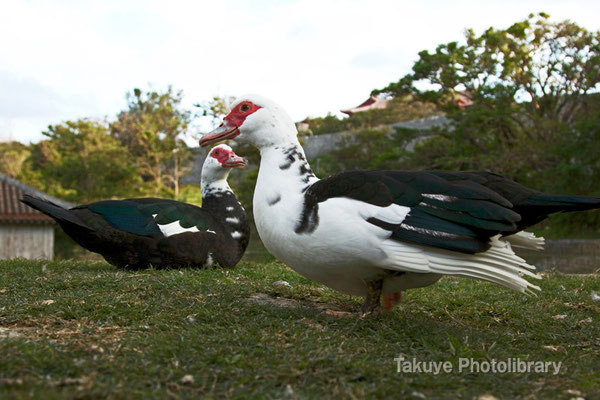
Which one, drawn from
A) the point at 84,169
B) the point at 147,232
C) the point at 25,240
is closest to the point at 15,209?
the point at 25,240

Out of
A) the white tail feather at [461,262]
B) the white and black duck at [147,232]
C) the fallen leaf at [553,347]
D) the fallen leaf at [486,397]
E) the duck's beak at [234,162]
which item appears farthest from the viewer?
the duck's beak at [234,162]

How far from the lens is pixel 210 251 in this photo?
17.3ft

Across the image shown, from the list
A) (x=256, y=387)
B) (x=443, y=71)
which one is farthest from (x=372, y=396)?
(x=443, y=71)

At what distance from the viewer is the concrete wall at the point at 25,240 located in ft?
60.6

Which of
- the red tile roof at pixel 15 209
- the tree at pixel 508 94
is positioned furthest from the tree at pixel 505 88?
the red tile roof at pixel 15 209

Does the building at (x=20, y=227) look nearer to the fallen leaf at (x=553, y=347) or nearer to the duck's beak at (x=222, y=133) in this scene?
the duck's beak at (x=222, y=133)

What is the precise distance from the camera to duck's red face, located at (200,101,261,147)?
3.44 meters

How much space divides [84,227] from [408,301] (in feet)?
9.42

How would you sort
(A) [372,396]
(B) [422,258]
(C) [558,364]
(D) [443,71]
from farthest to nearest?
1. (D) [443,71]
2. (B) [422,258]
3. (C) [558,364]
4. (A) [372,396]

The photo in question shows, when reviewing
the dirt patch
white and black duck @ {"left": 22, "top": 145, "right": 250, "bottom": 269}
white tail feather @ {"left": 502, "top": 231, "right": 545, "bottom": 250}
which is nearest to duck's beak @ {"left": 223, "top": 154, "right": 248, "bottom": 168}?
white and black duck @ {"left": 22, "top": 145, "right": 250, "bottom": 269}

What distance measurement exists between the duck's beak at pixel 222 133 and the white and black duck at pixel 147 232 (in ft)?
5.77

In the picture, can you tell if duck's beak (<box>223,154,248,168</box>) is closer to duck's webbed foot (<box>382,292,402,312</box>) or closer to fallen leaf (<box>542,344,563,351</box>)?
duck's webbed foot (<box>382,292,402,312</box>)

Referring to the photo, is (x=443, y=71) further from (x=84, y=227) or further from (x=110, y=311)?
(x=110, y=311)

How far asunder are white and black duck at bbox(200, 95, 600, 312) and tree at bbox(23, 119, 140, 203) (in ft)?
80.9
